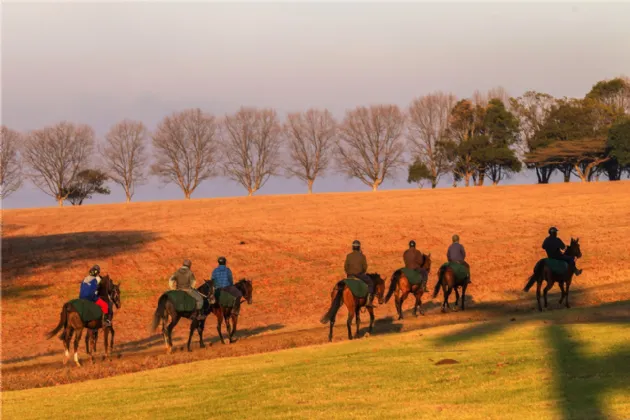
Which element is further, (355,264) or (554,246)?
(554,246)

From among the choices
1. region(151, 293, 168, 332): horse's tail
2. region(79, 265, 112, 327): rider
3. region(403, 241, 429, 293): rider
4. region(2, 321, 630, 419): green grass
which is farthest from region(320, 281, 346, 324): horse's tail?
region(79, 265, 112, 327): rider

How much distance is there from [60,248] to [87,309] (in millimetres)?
25997

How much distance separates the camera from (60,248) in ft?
153

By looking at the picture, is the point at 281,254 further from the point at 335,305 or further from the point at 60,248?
the point at 335,305

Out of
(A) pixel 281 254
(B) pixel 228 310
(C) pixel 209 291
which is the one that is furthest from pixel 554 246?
(A) pixel 281 254

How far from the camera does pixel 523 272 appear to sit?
125 feet

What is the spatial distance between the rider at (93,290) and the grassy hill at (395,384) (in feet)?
16.7

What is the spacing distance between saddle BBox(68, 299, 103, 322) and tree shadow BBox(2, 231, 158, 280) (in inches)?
695

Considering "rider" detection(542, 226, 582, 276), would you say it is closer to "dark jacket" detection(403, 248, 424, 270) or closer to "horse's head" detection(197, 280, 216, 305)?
"dark jacket" detection(403, 248, 424, 270)

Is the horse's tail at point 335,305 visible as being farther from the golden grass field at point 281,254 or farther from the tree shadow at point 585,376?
the tree shadow at point 585,376

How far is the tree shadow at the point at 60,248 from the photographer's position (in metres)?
41.5

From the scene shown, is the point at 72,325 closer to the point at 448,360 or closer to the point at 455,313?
the point at 448,360

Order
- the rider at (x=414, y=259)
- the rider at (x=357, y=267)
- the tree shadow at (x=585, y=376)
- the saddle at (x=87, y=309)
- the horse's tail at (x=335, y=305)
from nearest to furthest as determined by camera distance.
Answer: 1. the tree shadow at (x=585, y=376)
2. the saddle at (x=87, y=309)
3. the horse's tail at (x=335, y=305)
4. the rider at (x=357, y=267)
5. the rider at (x=414, y=259)

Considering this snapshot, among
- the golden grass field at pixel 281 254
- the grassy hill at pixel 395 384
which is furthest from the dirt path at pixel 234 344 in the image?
the grassy hill at pixel 395 384
